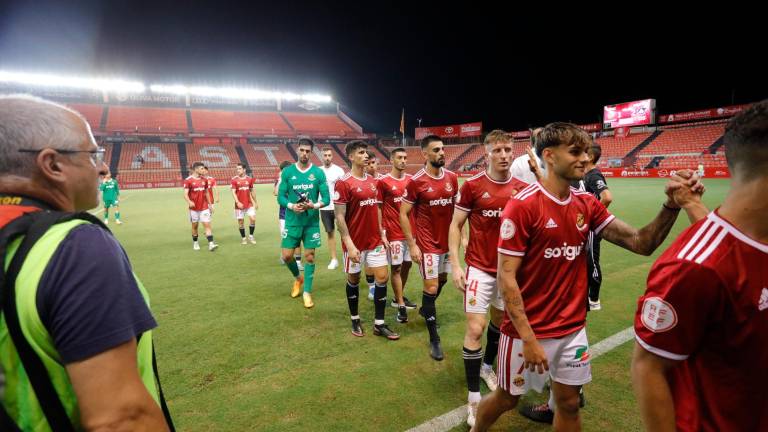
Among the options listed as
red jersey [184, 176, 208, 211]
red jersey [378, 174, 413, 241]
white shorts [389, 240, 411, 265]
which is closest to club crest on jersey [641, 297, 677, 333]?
white shorts [389, 240, 411, 265]

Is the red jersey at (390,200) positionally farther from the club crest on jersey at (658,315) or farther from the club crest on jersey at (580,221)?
the club crest on jersey at (658,315)

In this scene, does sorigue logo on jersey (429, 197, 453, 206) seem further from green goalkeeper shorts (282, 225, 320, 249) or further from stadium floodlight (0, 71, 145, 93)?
stadium floodlight (0, 71, 145, 93)

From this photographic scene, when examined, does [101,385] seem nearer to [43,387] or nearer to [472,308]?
[43,387]

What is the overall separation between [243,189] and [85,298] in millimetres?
10537

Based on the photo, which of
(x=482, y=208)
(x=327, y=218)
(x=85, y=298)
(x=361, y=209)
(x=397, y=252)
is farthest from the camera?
(x=327, y=218)

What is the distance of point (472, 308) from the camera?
11.8 ft

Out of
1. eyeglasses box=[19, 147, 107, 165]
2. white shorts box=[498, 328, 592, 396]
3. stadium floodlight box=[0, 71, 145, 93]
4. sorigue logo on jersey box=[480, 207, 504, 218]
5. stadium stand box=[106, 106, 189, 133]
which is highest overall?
stadium floodlight box=[0, 71, 145, 93]

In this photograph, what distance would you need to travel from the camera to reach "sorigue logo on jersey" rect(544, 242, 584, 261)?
258 cm

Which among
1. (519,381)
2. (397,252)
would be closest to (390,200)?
(397,252)

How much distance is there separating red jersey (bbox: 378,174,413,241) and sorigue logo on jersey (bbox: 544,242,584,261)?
11.6ft

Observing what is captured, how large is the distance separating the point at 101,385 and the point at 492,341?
3.57m

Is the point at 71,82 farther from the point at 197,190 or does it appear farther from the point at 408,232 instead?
the point at 408,232

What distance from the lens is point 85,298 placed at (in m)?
0.99

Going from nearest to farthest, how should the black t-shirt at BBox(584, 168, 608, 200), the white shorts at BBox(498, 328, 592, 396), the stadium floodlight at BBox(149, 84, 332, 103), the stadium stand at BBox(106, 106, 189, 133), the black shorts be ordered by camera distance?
the white shorts at BBox(498, 328, 592, 396), the black t-shirt at BBox(584, 168, 608, 200), the black shorts, the stadium stand at BBox(106, 106, 189, 133), the stadium floodlight at BBox(149, 84, 332, 103)
